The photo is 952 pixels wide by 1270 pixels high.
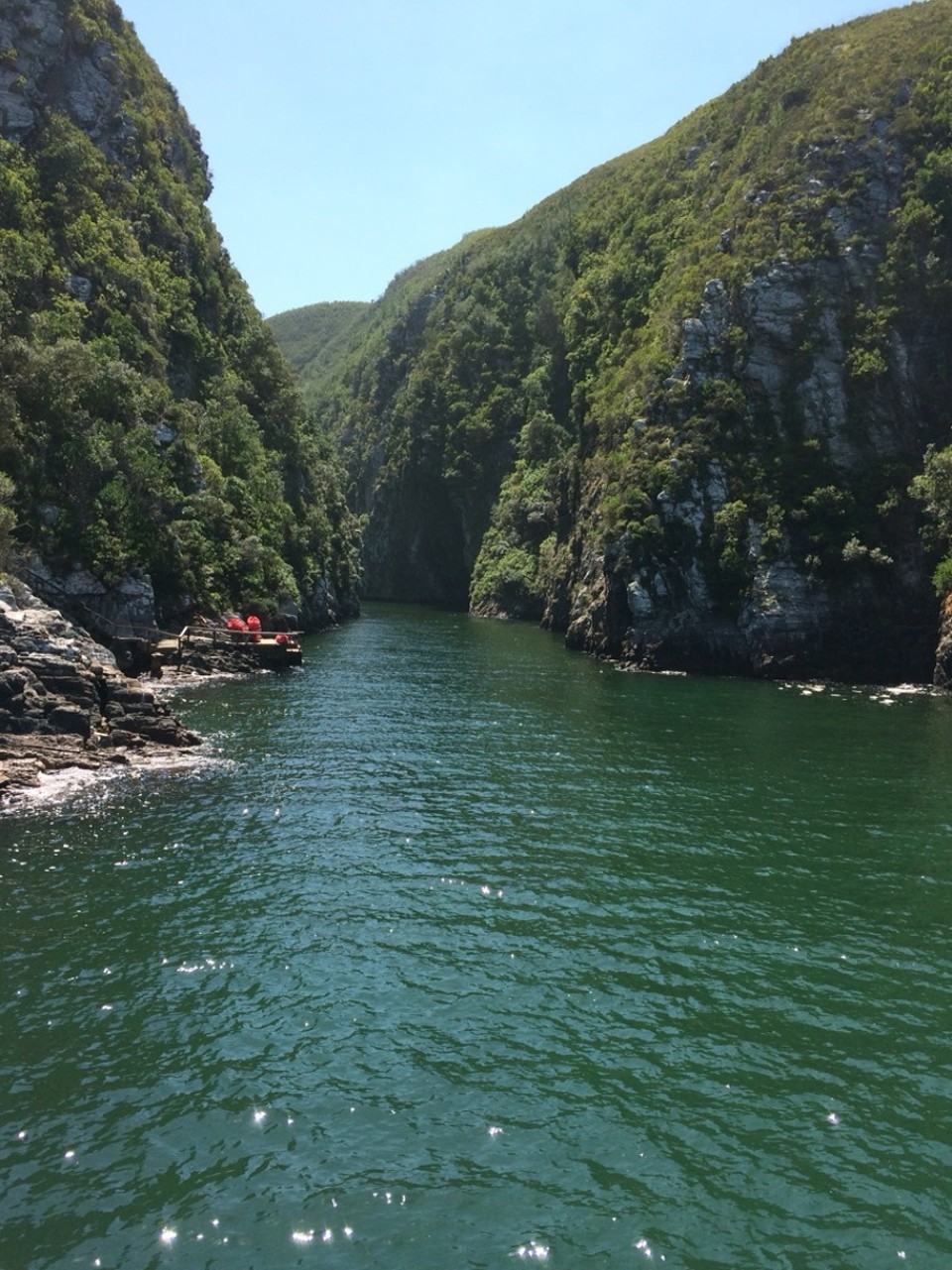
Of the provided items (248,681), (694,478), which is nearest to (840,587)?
(694,478)

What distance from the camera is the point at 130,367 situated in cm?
7694

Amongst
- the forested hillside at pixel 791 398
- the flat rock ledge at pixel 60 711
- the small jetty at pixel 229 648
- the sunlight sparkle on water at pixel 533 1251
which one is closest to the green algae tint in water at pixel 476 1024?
the sunlight sparkle on water at pixel 533 1251

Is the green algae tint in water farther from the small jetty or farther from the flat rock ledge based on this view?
the small jetty

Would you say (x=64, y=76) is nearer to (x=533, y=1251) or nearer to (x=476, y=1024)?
(x=476, y=1024)

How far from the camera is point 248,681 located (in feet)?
204

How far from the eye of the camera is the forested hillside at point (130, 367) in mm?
63281

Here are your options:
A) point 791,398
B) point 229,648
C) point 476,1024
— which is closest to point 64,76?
point 229,648

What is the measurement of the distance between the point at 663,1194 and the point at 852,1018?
24.2ft

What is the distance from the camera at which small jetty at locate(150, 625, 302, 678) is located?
208ft

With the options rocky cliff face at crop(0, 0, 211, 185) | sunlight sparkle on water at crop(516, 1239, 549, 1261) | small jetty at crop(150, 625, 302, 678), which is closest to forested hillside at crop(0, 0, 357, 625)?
rocky cliff face at crop(0, 0, 211, 185)

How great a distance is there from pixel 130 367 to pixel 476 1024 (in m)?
72.6

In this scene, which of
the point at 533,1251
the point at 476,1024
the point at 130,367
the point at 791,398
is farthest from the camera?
the point at 791,398

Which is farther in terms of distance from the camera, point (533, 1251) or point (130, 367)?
point (130, 367)

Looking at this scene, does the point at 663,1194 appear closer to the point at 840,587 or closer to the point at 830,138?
the point at 840,587
